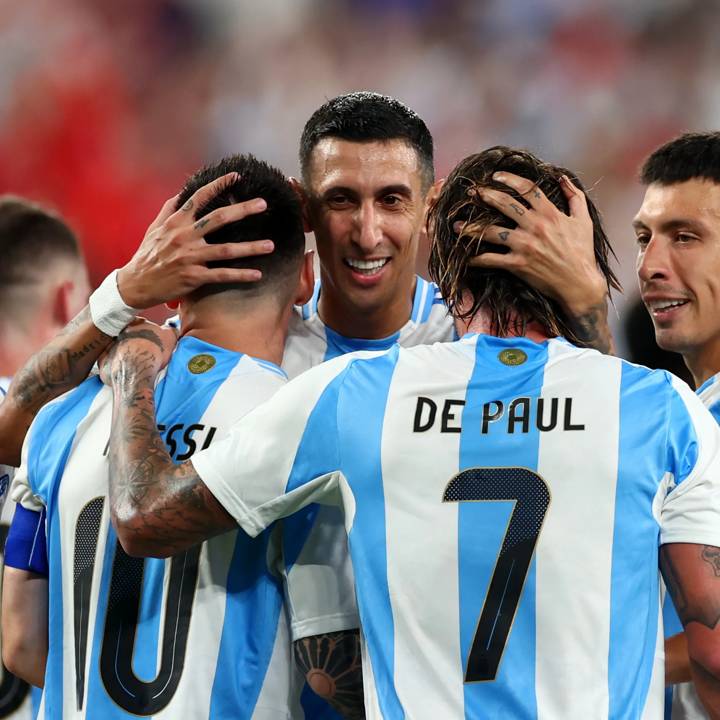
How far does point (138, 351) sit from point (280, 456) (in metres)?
0.61

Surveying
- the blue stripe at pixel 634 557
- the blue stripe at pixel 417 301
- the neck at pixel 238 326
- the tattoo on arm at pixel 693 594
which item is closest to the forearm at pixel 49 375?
the neck at pixel 238 326

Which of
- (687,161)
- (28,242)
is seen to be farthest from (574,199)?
(28,242)

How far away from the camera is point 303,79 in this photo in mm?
8328

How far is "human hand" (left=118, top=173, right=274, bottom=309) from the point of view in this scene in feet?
8.17

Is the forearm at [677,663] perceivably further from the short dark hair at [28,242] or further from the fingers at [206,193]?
the short dark hair at [28,242]

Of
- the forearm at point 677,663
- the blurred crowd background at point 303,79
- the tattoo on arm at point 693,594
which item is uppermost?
the blurred crowd background at point 303,79

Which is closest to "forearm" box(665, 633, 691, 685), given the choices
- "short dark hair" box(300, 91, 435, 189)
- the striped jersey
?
the striped jersey

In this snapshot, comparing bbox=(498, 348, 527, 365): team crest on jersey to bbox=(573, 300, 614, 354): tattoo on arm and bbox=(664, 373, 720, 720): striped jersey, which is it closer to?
bbox=(573, 300, 614, 354): tattoo on arm

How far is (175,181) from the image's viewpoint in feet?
26.9

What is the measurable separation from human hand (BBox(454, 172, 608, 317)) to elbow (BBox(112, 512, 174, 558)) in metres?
0.86

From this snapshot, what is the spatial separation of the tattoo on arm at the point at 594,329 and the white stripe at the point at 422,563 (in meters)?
0.49

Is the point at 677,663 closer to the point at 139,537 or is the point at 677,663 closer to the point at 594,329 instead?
the point at 594,329

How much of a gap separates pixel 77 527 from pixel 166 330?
515 mm

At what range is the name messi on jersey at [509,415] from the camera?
201 cm
